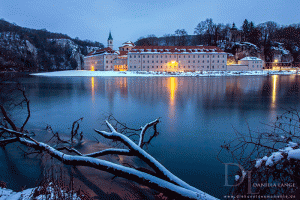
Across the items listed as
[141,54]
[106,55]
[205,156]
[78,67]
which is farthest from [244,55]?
[78,67]

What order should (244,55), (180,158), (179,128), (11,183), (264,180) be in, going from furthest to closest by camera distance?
(244,55)
(179,128)
(180,158)
(11,183)
(264,180)

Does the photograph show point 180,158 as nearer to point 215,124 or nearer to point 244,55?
point 215,124

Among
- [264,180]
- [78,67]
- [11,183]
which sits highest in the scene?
[78,67]

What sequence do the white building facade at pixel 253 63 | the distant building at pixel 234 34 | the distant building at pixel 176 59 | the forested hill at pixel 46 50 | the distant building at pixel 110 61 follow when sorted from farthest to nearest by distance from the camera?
the forested hill at pixel 46 50 < the distant building at pixel 234 34 < the distant building at pixel 110 61 < the white building facade at pixel 253 63 < the distant building at pixel 176 59

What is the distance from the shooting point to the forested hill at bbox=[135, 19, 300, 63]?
7412cm

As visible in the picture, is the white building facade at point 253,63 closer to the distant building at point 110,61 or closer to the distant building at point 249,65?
the distant building at point 249,65

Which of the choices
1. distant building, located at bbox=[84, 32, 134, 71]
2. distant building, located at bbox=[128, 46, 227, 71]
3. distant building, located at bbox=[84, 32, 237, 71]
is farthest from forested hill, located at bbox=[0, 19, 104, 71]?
distant building, located at bbox=[128, 46, 227, 71]

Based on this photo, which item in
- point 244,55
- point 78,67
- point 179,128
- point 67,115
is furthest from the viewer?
point 78,67

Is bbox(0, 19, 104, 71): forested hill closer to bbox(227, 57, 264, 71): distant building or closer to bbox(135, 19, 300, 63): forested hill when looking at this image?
bbox(135, 19, 300, 63): forested hill

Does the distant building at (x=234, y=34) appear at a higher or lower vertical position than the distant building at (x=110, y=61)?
higher

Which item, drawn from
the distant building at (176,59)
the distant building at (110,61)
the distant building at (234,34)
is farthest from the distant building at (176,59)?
the distant building at (234,34)

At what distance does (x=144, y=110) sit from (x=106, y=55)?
65996 millimetres

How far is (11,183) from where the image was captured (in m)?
4.96

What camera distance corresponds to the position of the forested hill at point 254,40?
7412 cm
